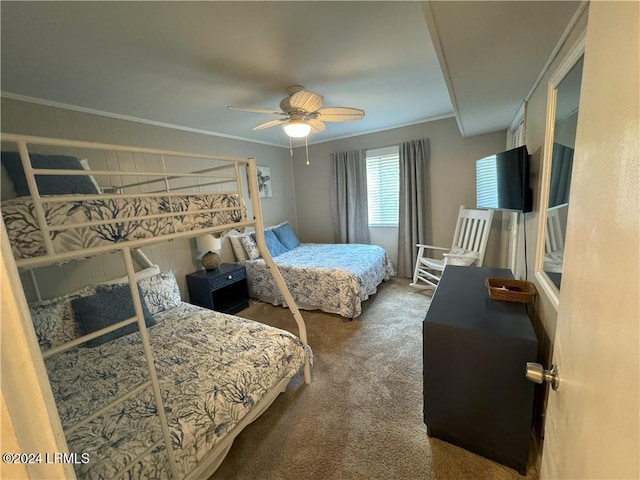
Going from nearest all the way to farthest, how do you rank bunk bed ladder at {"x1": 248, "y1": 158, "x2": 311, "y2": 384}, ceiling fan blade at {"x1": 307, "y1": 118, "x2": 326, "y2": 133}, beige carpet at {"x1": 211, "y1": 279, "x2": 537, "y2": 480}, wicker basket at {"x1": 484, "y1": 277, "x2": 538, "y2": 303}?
beige carpet at {"x1": 211, "y1": 279, "x2": 537, "y2": 480} < wicker basket at {"x1": 484, "y1": 277, "x2": 538, "y2": 303} < bunk bed ladder at {"x1": 248, "y1": 158, "x2": 311, "y2": 384} < ceiling fan blade at {"x1": 307, "y1": 118, "x2": 326, "y2": 133}

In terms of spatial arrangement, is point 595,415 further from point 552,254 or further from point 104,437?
point 104,437

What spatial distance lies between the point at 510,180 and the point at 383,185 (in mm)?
2356

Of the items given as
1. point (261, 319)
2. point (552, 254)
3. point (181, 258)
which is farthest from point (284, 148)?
point (552, 254)

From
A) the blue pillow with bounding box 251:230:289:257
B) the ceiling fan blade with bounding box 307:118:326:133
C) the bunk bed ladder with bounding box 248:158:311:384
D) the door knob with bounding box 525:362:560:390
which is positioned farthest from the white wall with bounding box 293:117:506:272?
the door knob with bounding box 525:362:560:390

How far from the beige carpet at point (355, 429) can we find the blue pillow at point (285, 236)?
183 centimetres

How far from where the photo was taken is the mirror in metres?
1.04

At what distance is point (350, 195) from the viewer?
13.8 ft

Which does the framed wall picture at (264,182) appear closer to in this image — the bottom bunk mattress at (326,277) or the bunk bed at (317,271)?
the bunk bed at (317,271)

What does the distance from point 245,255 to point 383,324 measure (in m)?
2.06

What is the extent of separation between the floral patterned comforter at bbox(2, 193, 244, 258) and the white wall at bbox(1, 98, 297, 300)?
5.62 feet

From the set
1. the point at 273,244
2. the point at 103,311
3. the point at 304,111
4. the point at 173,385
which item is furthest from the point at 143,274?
the point at 304,111

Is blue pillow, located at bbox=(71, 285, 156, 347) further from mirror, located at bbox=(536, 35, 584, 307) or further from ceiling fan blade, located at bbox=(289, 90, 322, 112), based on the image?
mirror, located at bbox=(536, 35, 584, 307)

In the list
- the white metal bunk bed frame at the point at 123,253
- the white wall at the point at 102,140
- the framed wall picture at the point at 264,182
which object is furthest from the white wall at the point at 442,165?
the white metal bunk bed frame at the point at 123,253

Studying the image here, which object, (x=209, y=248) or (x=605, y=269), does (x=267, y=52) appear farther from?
(x=209, y=248)
